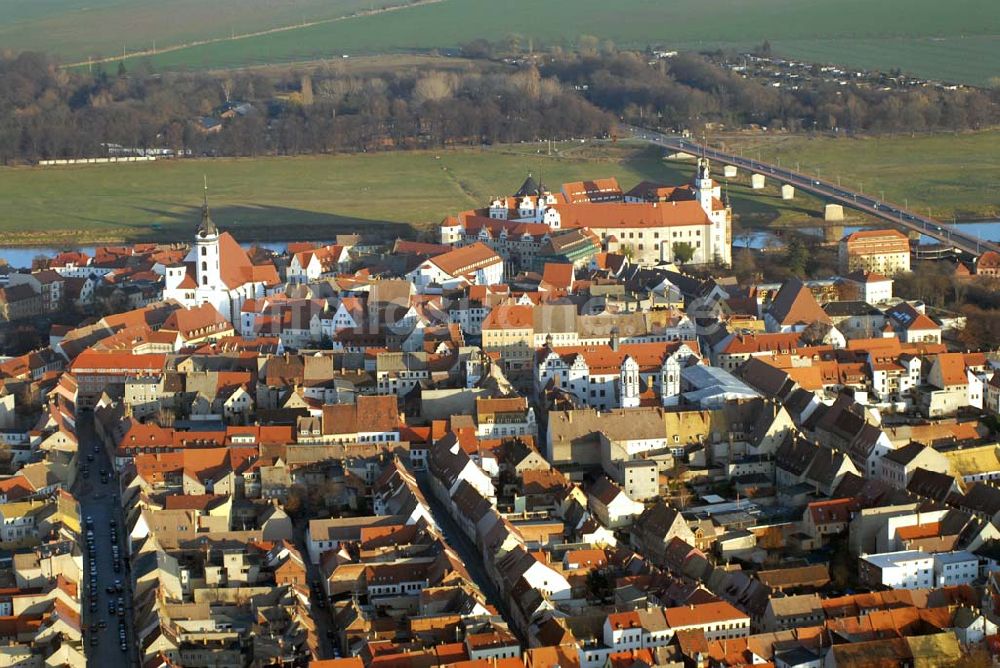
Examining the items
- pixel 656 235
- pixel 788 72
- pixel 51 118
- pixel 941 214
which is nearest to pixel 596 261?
pixel 656 235

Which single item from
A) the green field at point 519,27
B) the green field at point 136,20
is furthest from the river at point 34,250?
the green field at point 136,20

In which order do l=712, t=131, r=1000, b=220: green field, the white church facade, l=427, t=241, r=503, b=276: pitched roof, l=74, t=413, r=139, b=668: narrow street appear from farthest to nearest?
l=712, t=131, r=1000, b=220: green field < l=427, t=241, r=503, b=276: pitched roof < the white church facade < l=74, t=413, r=139, b=668: narrow street

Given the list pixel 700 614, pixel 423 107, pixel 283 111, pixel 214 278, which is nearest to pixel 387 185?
pixel 423 107

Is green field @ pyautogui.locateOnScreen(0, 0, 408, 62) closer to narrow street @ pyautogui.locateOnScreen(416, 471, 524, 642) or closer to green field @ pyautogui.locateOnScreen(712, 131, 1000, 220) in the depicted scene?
green field @ pyautogui.locateOnScreen(712, 131, 1000, 220)

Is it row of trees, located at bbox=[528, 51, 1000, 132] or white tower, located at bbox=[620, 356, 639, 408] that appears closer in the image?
white tower, located at bbox=[620, 356, 639, 408]

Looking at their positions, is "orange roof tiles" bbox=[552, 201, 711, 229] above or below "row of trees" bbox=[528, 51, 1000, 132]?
above

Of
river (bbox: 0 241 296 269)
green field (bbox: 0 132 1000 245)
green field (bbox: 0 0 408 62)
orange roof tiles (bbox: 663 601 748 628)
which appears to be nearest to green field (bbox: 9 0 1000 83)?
green field (bbox: 0 0 408 62)

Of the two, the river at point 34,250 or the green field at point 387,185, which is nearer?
the river at point 34,250

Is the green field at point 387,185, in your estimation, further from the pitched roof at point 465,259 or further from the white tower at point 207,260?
the white tower at point 207,260
